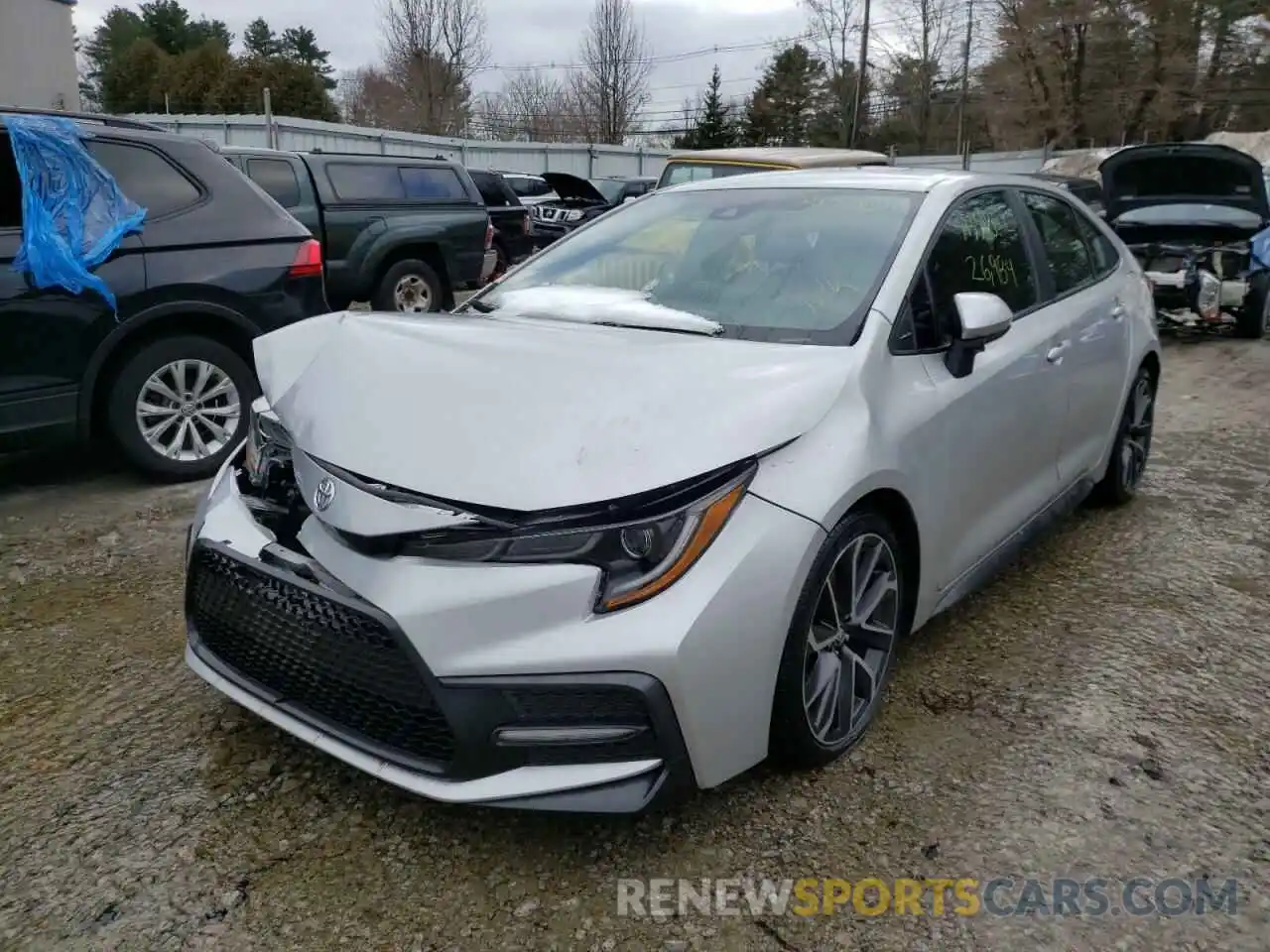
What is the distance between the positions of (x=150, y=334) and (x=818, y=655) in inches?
151

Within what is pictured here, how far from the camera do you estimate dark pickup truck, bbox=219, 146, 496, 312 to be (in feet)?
30.5

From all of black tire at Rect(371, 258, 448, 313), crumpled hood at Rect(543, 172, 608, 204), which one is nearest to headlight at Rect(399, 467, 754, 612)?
black tire at Rect(371, 258, 448, 313)

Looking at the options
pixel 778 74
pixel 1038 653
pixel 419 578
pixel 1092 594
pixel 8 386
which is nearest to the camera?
pixel 419 578

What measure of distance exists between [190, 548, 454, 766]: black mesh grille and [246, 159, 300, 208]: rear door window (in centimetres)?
752

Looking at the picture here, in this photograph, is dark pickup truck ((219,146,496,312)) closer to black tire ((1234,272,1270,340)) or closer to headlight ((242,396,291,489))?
headlight ((242,396,291,489))

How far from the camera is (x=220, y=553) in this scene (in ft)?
8.20

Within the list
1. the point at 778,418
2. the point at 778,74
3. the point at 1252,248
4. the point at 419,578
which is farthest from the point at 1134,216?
the point at 778,74

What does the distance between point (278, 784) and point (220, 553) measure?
619 mm

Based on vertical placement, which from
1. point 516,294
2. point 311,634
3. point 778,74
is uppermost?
point 778,74

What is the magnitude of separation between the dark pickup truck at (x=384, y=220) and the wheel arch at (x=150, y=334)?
12.6 ft

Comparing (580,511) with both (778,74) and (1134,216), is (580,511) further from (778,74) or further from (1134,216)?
(778,74)

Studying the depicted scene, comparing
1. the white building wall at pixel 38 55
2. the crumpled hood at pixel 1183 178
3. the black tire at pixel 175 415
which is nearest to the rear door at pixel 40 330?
the black tire at pixel 175 415

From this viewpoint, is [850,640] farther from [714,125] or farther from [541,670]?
[714,125]

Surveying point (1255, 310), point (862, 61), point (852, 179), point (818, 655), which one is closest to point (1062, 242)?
point (852, 179)
